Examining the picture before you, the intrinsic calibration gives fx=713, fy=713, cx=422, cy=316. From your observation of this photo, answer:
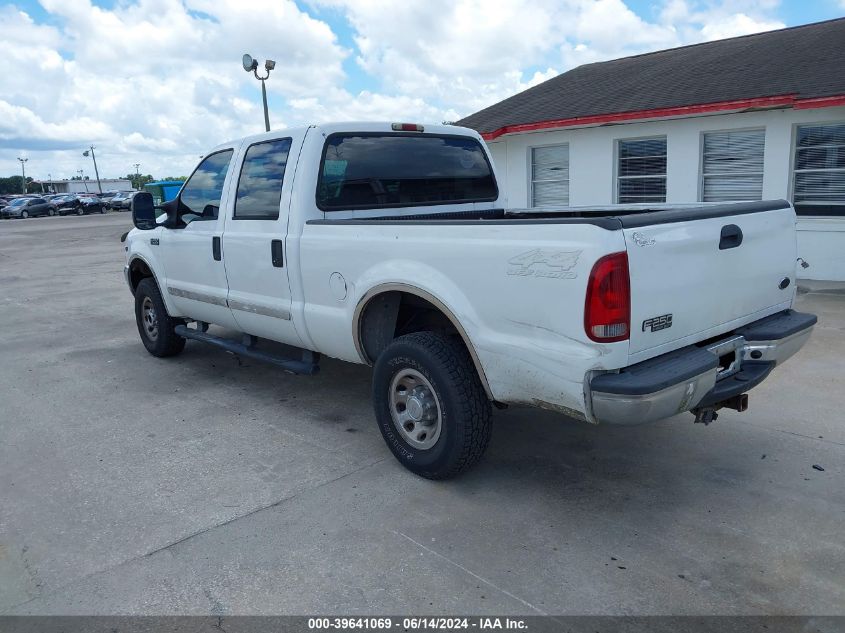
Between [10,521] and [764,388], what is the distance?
17.2ft

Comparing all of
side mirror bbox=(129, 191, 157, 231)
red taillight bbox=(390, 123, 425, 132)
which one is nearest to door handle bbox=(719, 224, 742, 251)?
red taillight bbox=(390, 123, 425, 132)

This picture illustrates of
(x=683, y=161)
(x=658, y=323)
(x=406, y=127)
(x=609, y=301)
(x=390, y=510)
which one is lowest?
(x=390, y=510)

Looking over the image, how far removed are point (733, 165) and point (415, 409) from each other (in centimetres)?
920

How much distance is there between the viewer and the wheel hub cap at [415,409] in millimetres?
4027

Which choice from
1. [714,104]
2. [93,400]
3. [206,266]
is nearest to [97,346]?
[93,400]

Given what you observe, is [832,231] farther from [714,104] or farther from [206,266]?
[206,266]

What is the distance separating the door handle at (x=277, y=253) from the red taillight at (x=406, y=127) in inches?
47.8

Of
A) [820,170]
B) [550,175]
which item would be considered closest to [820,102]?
[820,170]

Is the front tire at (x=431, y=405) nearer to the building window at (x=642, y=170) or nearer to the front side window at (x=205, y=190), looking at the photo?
the front side window at (x=205, y=190)

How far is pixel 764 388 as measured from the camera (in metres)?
5.62

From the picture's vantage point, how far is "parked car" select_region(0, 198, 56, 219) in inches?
1943

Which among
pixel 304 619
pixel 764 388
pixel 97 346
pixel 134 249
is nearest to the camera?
pixel 304 619

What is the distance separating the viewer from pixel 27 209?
49656mm

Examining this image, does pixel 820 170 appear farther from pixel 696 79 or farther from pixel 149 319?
pixel 149 319
